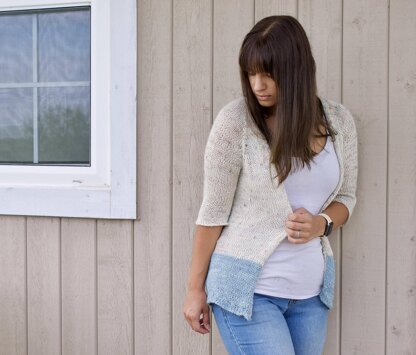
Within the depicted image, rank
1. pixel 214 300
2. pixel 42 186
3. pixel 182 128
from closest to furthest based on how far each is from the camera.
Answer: pixel 214 300 → pixel 182 128 → pixel 42 186

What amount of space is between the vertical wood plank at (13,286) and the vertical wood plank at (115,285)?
0.32 meters

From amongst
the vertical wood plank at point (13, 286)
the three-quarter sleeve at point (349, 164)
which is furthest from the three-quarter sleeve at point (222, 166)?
the vertical wood plank at point (13, 286)

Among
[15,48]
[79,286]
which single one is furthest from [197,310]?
[15,48]

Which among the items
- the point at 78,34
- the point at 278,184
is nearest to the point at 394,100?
the point at 278,184

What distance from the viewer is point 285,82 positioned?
68.3 inches

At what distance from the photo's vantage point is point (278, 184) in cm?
176

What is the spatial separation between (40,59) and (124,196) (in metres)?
0.64

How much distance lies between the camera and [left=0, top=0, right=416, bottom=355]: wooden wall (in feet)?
7.13

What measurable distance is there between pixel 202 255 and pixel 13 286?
1103 millimetres

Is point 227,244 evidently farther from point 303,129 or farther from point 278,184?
point 303,129

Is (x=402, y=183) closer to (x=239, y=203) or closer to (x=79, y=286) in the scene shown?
(x=239, y=203)

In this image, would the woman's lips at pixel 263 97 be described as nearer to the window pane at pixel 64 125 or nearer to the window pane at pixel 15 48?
the window pane at pixel 64 125

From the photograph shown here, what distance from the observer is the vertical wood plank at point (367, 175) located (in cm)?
217

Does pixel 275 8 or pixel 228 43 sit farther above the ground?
pixel 275 8
